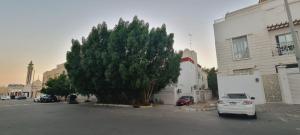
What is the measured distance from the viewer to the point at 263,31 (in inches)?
767

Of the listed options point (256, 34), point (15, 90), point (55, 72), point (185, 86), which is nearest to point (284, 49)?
point (256, 34)

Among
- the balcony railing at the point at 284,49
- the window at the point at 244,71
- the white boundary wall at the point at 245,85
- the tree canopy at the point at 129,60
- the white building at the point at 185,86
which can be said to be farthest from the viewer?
the white building at the point at 185,86

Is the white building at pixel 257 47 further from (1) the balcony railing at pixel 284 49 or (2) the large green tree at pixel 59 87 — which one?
(2) the large green tree at pixel 59 87

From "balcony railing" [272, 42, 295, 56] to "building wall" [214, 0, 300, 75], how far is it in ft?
0.99

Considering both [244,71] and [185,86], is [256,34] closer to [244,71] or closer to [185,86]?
[244,71]

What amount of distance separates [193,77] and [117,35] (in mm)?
18455

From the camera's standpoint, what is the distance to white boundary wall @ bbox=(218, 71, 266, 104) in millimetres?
17984

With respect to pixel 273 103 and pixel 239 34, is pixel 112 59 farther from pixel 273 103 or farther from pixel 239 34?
pixel 273 103

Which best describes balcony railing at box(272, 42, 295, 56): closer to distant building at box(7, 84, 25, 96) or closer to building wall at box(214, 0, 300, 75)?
building wall at box(214, 0, 300, 75)

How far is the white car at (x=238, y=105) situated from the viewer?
1122cm

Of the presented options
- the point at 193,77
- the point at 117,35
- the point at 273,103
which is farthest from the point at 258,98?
the point at 193,77

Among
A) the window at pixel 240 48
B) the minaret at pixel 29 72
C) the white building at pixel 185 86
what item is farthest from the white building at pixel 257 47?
the minaret at pixel 29 72

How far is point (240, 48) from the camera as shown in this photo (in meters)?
20.7

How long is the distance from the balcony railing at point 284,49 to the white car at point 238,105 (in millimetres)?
9587
